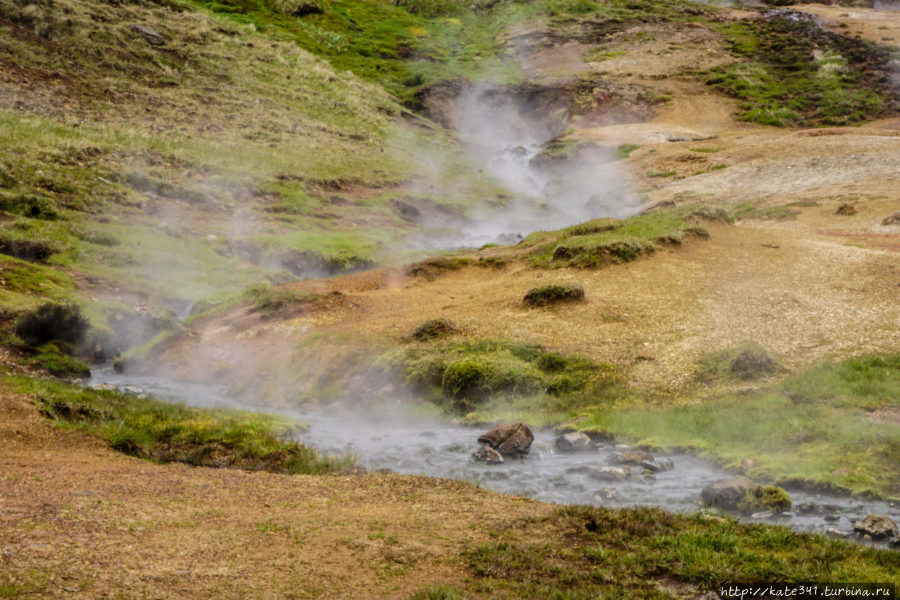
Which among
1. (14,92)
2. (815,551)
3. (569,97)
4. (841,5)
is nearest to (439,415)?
(815,551)

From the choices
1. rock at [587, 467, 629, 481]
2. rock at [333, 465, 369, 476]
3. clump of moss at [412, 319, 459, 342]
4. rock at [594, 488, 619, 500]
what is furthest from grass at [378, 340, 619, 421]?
rock at [594, 488, 619, 500]

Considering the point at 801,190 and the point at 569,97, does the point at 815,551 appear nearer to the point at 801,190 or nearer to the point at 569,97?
the point at 801,190

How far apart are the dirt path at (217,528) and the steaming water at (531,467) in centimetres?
153

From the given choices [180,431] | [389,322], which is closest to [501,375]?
[389,322]

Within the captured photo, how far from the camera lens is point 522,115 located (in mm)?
82812

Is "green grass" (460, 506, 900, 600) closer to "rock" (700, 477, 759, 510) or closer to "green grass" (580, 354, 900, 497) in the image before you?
"rock" (700, 477, 759, 510)

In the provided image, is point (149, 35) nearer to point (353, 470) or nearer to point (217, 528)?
point (353, 470)

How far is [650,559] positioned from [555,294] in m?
14.4

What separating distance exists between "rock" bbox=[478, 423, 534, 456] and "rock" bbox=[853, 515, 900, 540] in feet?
19.7

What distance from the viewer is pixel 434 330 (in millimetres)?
20375

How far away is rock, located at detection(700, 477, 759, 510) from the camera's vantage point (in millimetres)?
10188

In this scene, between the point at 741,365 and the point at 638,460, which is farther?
the point at 741,365

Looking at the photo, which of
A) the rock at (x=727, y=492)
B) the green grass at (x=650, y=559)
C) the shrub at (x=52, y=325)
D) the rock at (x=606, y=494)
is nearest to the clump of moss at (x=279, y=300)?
the shrub at (x=52, y=325)

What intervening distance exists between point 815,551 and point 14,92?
52.5 metres
